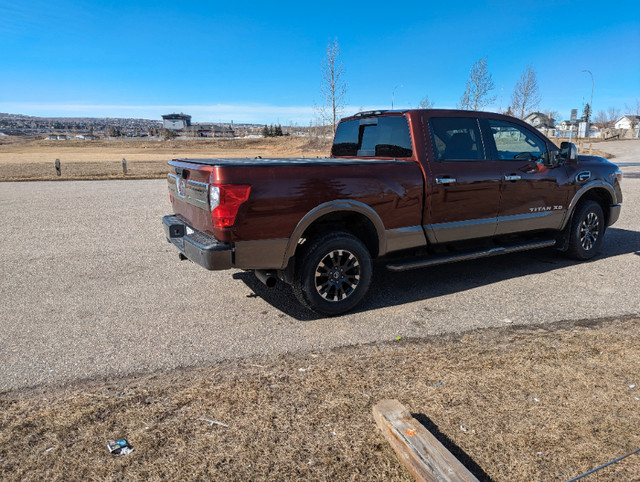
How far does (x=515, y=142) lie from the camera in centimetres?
569

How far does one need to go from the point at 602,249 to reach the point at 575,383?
497cm

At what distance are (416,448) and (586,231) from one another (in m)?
5.40

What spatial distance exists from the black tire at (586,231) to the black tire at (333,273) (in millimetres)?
3487

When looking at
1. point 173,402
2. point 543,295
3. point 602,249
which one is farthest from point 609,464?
point 602,249

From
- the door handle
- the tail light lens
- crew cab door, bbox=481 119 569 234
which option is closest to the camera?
the tail light lens

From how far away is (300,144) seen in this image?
228 ft

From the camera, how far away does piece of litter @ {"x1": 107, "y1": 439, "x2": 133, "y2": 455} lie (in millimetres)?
2494

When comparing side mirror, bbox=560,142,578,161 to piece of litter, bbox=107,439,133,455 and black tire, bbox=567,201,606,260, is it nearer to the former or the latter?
black tire, bbox=567,201,606,260

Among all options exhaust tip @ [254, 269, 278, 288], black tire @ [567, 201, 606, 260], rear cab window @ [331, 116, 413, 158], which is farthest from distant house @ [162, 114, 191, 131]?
exhaust tip @ [254, 269, 278, 288]

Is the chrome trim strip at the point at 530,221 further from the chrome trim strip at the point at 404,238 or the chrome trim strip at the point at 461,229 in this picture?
the chrome trim strip at the point at 404,238

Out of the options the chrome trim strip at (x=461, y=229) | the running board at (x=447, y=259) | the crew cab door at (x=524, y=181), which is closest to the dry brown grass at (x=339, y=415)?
the running board at (x=447, y=259)

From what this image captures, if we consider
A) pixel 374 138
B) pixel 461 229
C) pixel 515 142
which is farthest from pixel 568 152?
pixel 374 138

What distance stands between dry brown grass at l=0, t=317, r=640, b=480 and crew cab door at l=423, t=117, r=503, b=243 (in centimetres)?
158

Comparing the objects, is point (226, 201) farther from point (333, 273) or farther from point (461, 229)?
point (461, 229)
